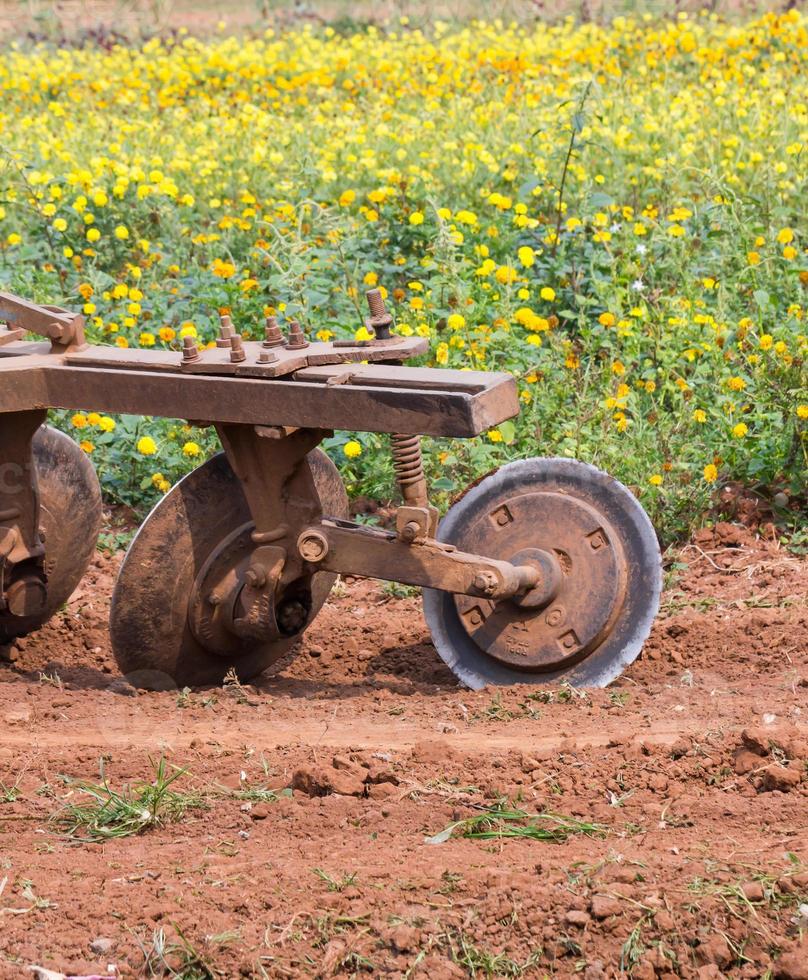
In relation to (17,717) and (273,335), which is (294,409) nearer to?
(273,335)

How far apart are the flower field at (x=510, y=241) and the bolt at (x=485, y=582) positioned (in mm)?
1275

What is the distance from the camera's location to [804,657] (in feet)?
14.0

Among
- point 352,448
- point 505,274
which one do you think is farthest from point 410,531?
point 505,274

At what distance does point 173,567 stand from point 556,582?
112 centimetres

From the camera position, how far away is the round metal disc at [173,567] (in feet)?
13.9

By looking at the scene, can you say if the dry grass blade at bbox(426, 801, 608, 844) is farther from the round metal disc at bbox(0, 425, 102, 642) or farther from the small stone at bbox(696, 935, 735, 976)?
the round metal disc at bbox(0, 425, 102, 642)

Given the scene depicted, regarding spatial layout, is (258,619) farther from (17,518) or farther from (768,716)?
(768,716)

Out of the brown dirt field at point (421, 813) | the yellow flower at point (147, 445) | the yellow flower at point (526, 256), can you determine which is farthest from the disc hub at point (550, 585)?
the yellow flower at point (526, 256)

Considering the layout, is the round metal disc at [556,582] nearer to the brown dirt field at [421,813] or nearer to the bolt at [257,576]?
the brown dirt field at [421,813]

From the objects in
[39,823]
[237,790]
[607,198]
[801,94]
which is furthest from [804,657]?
[801,94]

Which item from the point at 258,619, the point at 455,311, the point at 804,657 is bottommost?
the point at 804,657

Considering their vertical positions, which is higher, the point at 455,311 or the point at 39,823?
the point at 455,311

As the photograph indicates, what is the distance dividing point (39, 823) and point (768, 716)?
183 cm

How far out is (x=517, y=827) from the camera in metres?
3.18
